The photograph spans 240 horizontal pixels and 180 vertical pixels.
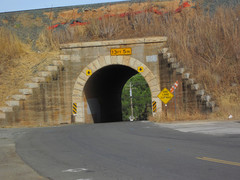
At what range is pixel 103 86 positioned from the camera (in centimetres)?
2712

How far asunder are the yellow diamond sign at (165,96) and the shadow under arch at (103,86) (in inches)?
80.2

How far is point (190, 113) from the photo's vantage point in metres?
19.7

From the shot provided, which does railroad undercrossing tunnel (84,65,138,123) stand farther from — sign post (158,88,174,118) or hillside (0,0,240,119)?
sign post (158,88,174,118)

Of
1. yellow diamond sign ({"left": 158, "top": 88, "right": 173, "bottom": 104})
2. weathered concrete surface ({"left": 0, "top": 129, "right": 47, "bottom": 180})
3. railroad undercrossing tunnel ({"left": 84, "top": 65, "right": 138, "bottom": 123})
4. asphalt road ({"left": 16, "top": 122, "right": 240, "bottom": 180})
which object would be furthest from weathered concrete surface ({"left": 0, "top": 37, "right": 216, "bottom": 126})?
weathered concrete surface ({"left": 0, "top": 129, "right": 47, "bottom": 180})

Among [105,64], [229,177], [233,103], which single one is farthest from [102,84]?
[229,177]

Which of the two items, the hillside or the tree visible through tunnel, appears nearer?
the hillside

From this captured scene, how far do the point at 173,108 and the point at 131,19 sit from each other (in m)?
8.19

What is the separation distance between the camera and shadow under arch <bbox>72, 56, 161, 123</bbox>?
22.5 meters

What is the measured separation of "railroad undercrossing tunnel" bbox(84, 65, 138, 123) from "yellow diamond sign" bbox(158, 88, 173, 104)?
524 centimetres

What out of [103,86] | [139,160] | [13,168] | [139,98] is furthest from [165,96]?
[139,98]

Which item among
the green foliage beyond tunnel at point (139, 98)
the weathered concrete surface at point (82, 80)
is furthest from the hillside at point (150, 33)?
the green foliage beyond tunnel at point (139, 98)

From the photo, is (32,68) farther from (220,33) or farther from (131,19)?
(220,33)

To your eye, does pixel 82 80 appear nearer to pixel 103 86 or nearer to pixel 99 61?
pixel 99 61

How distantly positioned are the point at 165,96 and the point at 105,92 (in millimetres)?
8591
